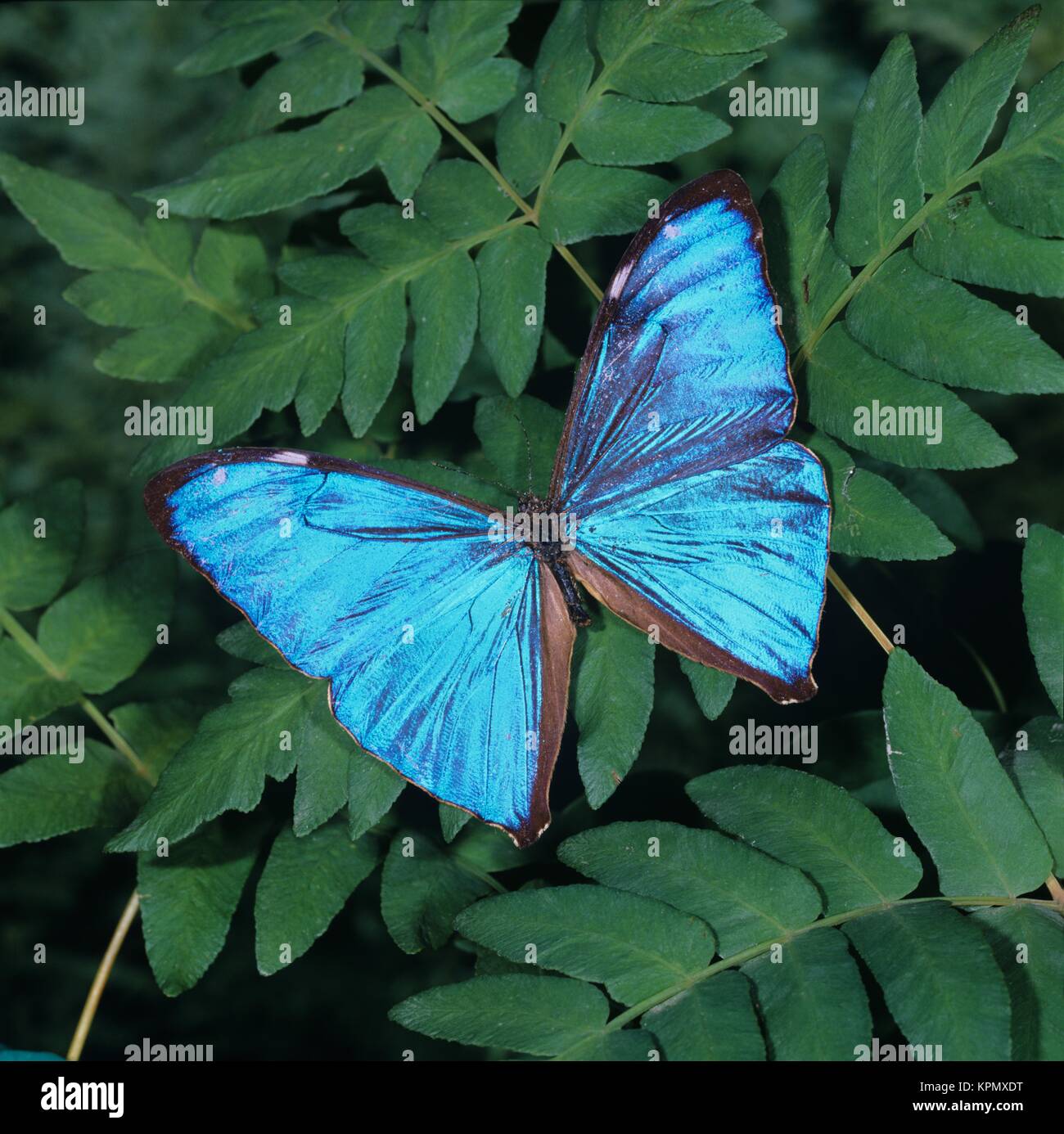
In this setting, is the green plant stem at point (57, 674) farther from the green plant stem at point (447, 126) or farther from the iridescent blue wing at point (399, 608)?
the green plant stem at point (447, 126)

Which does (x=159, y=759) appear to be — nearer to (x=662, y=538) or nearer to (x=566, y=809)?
(x=566, y=809)

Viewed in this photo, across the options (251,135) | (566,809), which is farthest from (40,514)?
(566,809)

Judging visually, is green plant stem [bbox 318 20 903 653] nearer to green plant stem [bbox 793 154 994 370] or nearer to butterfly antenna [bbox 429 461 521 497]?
green plant stem [bbox 793 154 994 370]

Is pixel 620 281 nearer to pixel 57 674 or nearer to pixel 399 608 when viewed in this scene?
pixel 399 608

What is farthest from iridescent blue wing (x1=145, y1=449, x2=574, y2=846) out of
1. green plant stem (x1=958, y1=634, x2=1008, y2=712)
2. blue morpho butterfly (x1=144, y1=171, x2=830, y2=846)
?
green plant stem (x1=958, y1=634, x2=1008, y2=712)

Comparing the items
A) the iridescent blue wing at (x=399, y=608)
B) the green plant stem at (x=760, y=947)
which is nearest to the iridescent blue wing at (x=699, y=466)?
the iridescent blue wing at (x=399, y=608)

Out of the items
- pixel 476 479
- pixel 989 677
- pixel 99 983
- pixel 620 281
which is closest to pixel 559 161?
pixel 620 281

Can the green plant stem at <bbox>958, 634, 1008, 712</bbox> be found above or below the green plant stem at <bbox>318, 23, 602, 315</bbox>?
below
